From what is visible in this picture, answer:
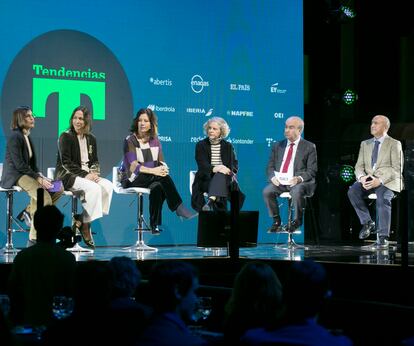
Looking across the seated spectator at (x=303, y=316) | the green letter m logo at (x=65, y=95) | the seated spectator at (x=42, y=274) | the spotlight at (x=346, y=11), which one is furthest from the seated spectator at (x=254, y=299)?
the spotlight at (x=346, y=11)

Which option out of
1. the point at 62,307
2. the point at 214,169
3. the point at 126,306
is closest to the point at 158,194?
the point at 214,169

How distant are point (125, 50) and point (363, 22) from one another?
11.3 ft

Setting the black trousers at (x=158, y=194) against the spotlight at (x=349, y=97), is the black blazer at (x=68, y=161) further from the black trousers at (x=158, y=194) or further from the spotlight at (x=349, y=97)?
the spotlight at (x=349, y=97)

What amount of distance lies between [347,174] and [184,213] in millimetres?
1933

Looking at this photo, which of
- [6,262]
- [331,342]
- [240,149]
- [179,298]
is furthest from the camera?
[240,149]

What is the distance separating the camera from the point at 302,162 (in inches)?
368

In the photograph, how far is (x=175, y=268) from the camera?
2902 mm

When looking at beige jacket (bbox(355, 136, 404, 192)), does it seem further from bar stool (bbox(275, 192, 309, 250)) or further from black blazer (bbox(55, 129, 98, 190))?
black blazer (bbox(55, 129, 98, 190))

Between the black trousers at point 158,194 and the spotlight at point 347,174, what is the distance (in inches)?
72.7

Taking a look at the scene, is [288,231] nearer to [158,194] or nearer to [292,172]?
[292,172]

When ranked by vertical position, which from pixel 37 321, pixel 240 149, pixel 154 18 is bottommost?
pixel 37 321

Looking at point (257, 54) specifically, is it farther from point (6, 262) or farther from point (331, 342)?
point (331, 342)

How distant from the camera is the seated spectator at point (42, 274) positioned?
4516 mm

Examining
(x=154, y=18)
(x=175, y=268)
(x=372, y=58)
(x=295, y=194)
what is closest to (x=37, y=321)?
(x=175, y=268)
